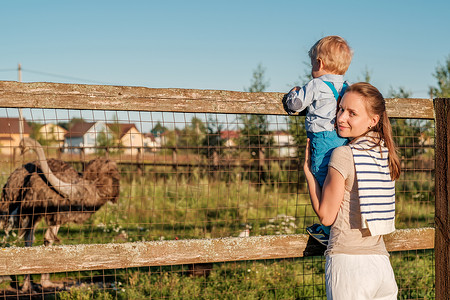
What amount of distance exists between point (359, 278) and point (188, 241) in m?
1.01

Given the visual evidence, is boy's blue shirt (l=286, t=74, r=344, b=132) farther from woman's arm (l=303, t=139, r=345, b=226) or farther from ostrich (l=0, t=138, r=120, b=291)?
ostrich (l=0, t=138, r=120, b=291)

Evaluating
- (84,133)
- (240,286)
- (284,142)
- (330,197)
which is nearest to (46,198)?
(240,286)

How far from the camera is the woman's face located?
8.32 feet

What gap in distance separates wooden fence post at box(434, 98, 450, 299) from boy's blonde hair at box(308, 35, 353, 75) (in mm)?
968

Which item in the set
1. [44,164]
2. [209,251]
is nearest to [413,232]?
[209,251]

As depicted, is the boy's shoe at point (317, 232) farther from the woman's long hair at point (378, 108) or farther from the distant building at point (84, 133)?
the distant building at point (84, 133)

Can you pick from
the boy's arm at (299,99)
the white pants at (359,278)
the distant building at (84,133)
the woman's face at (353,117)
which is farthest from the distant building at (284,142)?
the distant building at (84,133)

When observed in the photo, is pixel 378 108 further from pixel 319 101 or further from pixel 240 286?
pixel 240 286

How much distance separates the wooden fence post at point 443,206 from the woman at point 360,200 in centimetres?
86

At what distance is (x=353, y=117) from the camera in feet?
8.38

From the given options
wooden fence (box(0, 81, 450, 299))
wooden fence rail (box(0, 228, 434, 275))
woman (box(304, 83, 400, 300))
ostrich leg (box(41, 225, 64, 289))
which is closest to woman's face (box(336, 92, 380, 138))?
woman (box(304, 83, 400, 300))

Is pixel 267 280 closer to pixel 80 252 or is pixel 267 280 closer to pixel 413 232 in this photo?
pixel 413 232

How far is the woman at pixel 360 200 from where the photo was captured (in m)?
2.42

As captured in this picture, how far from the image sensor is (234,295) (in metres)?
4.44
